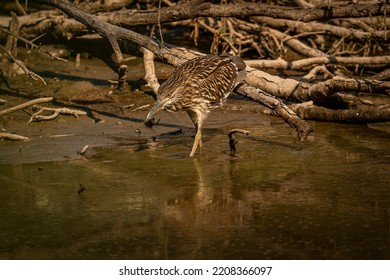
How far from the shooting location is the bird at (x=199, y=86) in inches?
303

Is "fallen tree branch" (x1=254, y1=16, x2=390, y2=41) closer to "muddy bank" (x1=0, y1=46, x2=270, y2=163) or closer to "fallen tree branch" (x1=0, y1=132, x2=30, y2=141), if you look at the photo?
"muddy bank" (x1=0, y1=46, x2=270, y2=163)

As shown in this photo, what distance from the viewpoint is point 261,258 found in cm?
527

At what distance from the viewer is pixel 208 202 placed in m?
6.37

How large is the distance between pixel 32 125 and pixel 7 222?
8.99ft

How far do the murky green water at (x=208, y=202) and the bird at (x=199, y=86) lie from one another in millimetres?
315

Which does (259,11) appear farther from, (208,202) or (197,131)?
(208,202)

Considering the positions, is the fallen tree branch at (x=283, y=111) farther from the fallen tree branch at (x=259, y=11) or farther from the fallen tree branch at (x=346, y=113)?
the fallen tree branch at (x=346, y=113)

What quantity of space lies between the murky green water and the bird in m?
0.31

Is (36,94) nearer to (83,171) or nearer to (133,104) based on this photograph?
(133,104)

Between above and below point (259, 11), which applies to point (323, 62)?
below

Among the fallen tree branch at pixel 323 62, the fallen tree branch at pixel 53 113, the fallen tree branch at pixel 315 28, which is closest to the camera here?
the fallen tree branch at pixel 53 113

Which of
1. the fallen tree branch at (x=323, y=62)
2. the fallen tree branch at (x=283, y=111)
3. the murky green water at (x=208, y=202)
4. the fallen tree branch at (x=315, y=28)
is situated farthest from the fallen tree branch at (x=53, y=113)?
the fallen tree branch at (x=315, y=28)

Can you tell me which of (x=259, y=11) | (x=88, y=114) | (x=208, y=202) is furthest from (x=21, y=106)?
(x=208, y=202)

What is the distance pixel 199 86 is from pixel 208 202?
6.02ft
